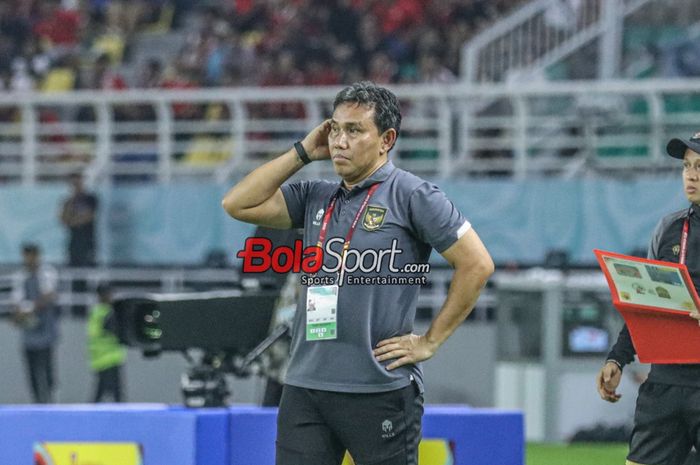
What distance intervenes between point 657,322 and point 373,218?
1329 mm

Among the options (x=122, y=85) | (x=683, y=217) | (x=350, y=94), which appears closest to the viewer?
(x=350, y=94)

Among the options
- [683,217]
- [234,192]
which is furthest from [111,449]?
[683,217]

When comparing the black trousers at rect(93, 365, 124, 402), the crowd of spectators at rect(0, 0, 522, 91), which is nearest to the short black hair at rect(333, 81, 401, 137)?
the black trousers at rect(93, 365, 124, 402)

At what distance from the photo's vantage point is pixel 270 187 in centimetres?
603

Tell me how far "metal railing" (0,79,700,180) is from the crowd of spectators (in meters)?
1.57

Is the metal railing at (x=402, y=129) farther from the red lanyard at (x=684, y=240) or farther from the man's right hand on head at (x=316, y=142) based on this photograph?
the man's right hand on head at (x=316, y=142)

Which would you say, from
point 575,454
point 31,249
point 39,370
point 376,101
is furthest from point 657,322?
point 39,370

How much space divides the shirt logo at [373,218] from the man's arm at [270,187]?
38 cm

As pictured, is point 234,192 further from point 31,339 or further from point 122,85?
point 122,85

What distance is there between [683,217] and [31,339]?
11421mm

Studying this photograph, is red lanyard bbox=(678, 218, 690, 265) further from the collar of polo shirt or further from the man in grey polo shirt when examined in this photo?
the collar of polo shirt

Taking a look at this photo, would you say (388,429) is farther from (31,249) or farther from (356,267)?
(31,249)

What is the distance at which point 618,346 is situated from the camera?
660 centimetres

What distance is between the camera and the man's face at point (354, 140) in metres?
5.84
